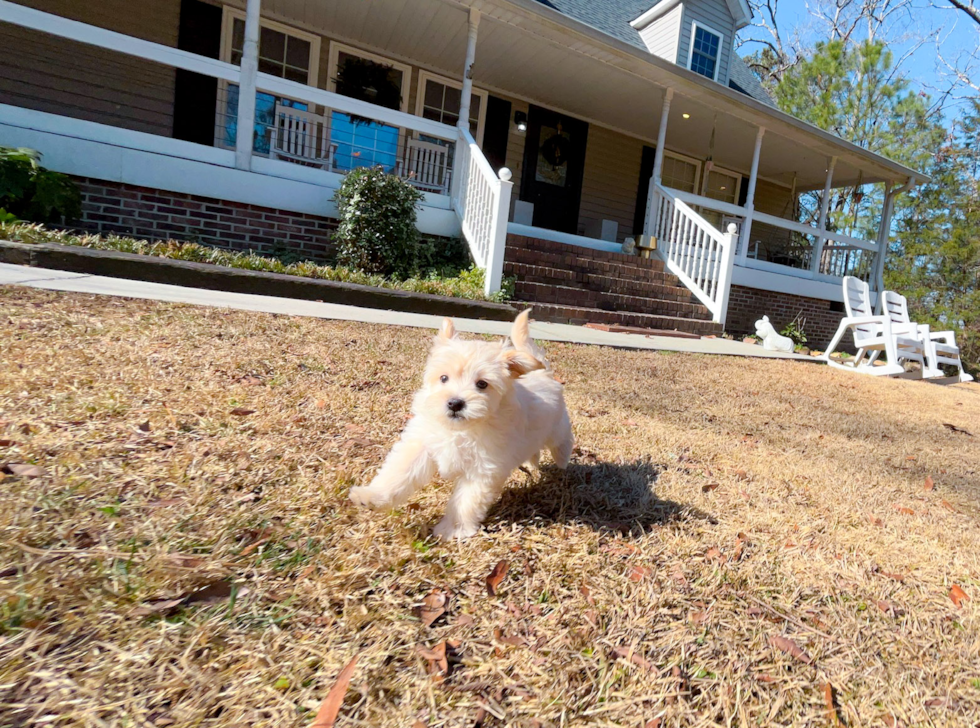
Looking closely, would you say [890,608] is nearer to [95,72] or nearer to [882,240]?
[95,72]

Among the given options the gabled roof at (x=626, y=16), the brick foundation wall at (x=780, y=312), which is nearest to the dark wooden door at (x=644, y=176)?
the gabled roof at (x=626, y=16)

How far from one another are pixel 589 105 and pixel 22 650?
13.8 m

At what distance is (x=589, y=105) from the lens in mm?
12781

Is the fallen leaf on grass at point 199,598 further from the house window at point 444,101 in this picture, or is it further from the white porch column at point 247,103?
the house window at point 444,101

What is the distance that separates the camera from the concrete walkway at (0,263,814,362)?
14.4 ft

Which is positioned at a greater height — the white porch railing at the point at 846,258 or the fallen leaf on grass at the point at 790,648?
the white porch railing at the point at 846,258

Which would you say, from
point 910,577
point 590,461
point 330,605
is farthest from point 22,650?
point 910,577

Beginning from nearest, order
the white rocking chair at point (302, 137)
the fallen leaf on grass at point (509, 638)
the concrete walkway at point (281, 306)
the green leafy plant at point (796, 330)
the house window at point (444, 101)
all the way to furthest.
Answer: the fallen leaf on grass at point (509, 638) → the concrete walkway at point (281, 306) → the white rocking chair at point (302, 137) → the house window at point (444, 101) → the green leafy plant at point (796, 330)

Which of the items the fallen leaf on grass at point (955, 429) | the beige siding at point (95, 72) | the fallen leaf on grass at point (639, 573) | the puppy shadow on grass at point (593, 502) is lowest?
the fallen leaf on grass at point (639, 573)

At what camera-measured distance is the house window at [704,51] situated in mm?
13148

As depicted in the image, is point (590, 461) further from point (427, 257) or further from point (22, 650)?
point (427, 257)

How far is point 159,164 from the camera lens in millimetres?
7141

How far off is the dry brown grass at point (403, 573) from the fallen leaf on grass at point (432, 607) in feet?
0.07

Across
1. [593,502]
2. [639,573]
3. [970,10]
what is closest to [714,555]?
[639,573]
